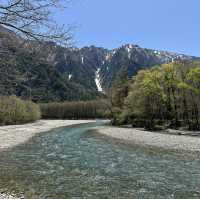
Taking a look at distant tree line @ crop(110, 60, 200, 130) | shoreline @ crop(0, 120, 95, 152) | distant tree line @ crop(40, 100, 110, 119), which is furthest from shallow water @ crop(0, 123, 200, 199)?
distant tree line @ crop(40, 100, 110, 119)

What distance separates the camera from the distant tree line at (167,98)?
68.6 meters

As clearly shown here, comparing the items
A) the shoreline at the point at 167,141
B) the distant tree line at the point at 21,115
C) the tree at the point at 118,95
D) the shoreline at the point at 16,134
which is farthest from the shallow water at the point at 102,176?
the distant tree line at the point at 21,115

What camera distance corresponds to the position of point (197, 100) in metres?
67.8

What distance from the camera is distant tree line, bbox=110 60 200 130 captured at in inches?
2702

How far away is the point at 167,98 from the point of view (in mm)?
75250

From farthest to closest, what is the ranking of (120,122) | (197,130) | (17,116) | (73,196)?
(17,116) < (120,122) < (197,130) < (73,196)

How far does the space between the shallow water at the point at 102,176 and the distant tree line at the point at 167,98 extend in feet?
132

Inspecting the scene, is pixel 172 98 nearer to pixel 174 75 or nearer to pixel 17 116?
pixel 174 75

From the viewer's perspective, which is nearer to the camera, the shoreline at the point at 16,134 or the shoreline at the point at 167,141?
the shoreline at the point at 167,141

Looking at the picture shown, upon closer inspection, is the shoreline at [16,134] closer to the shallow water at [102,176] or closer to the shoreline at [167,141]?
the shallow water at [102,176]

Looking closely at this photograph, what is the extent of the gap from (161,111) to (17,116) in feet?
181

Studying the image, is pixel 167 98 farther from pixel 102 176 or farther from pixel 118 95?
pixel 102 176


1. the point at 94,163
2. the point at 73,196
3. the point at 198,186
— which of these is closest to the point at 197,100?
the point at 94,163

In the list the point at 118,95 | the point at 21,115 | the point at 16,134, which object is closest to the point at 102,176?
the point at 16,134
